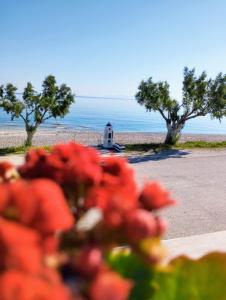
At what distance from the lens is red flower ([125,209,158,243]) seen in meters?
0.51

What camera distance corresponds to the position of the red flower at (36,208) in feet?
1.51

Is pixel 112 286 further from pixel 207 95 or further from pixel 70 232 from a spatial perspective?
pixel 207 95

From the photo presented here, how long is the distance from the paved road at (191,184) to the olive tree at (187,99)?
2.72 m

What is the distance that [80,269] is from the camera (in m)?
0.49

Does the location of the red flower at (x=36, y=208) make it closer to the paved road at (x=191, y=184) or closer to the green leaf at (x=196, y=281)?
the green leaf at (x=196, y=281)

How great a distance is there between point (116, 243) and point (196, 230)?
7.46 metres

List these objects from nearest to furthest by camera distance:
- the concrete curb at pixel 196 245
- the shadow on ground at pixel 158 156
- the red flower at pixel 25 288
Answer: the red flower at pixel 25 288 < the concrete curb at pixel 196 245 < the shadow on ground at pixel 158 156

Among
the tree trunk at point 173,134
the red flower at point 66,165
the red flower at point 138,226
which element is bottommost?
the tree trunk at point 173,134

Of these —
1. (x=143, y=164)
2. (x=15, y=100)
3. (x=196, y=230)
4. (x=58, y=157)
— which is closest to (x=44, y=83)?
(x=15, y=100)

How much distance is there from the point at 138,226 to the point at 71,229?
→ 0.10 meters

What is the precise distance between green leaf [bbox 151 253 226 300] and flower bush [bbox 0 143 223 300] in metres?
0.25

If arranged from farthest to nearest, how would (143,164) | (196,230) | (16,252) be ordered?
(143,164) → (196,230) → (16,252)

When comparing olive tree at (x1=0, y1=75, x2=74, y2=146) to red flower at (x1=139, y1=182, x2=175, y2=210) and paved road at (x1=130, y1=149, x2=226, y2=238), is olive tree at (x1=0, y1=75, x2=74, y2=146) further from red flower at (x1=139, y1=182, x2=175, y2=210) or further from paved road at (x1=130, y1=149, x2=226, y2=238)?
red flower at (x1=139, y1=182, x2=175, y2=210)

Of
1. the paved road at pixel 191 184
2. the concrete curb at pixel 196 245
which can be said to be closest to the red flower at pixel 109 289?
the concrete curb at pixel 196 245
